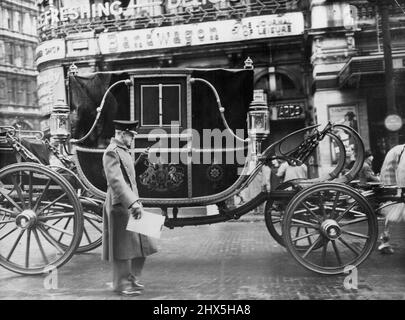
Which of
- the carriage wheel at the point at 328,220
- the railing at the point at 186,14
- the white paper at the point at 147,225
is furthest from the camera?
the railing at the point at 186,14

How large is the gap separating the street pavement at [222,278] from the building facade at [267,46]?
17.2 ft

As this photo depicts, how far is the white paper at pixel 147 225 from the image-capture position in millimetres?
3707

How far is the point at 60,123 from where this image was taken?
5.43m

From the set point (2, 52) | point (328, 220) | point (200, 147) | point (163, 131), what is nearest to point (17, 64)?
point (2, 52)

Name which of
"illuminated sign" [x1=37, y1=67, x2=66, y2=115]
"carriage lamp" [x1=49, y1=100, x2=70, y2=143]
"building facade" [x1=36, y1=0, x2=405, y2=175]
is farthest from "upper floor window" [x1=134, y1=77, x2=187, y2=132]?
"building facade" [x1=36, y1=0, x2=405, y2=175]

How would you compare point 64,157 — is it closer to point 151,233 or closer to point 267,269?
point 151,233

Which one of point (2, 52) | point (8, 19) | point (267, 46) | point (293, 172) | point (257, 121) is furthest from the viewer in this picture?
point (267, 46)

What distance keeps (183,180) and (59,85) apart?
6.68 metres

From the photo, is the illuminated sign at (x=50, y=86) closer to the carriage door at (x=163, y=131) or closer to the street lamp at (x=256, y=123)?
the carriage door at (x=163, y=131)

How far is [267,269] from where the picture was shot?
4688 millimetres

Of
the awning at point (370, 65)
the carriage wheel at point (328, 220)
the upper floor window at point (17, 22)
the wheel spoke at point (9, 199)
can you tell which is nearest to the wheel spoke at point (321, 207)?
the carriage wheel at point (328, 220)

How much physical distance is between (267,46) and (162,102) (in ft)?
28.9

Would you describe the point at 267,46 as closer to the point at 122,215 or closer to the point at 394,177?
the point at 394,177
